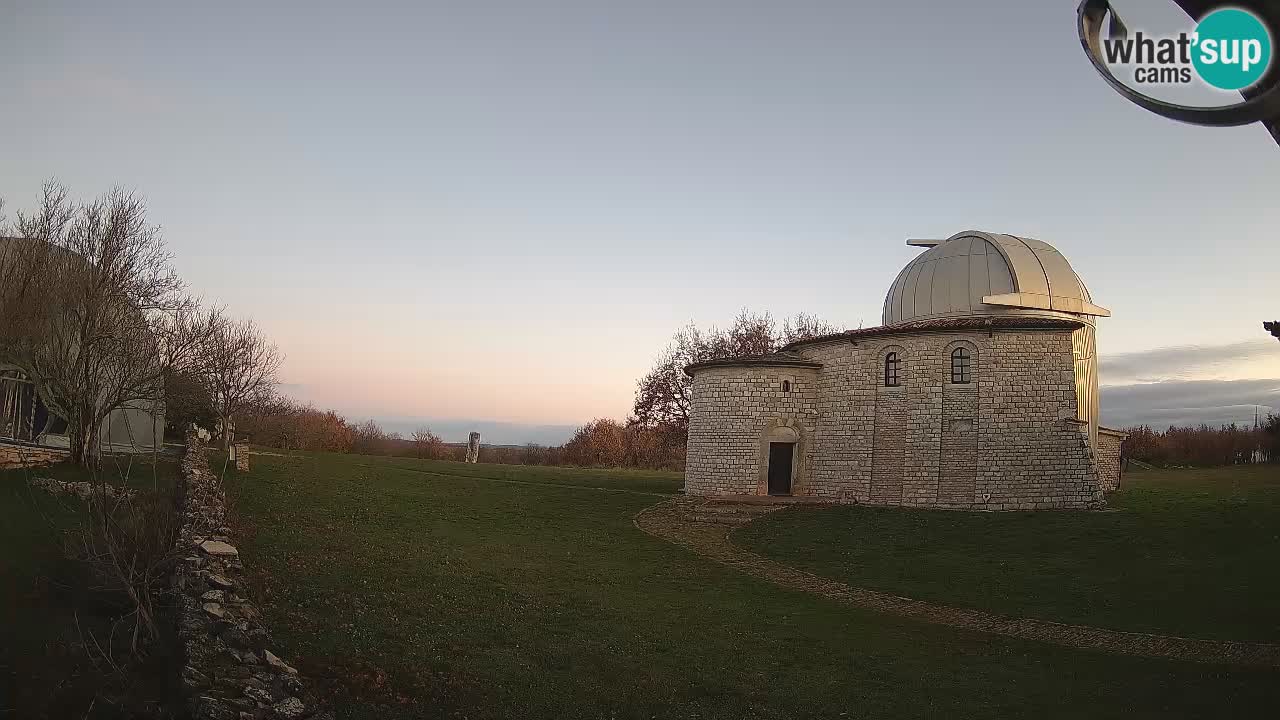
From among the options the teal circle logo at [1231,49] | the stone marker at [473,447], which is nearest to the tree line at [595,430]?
the stone marker at [473,447]

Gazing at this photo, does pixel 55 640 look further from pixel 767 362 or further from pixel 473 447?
pixel 473 447

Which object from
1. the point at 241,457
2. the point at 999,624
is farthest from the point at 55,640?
the point at 241,457

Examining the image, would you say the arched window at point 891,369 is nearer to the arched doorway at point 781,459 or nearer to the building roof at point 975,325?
the building roof at point 975,325

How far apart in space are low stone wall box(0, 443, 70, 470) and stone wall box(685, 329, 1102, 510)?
1905cm

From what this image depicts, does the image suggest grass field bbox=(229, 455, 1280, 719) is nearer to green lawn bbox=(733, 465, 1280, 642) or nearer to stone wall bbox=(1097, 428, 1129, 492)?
green lawn bbox=(733, 465, 1280, 642)

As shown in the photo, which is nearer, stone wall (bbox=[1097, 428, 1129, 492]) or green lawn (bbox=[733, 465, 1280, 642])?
green lawn (bbox=[733, 465, 1280, 642])

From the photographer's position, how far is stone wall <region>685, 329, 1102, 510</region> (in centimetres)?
2248

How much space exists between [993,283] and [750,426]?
372 inches

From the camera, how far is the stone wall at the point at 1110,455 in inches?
1139

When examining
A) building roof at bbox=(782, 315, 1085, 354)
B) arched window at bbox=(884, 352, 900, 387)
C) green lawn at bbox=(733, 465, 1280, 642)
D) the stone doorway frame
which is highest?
building roof at bbox=(782, 315, 1085, 354)

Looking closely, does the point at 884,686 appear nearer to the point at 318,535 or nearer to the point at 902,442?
the point at 318,535

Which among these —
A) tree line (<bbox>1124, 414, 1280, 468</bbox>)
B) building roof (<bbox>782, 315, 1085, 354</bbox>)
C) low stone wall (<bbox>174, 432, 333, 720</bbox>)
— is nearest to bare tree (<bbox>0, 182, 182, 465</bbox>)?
low stone wall (<bbox>174, 432, 333, 720</bbox>)

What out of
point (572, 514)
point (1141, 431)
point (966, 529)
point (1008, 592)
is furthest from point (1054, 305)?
point (1141, 431)

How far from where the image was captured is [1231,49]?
2.84m
